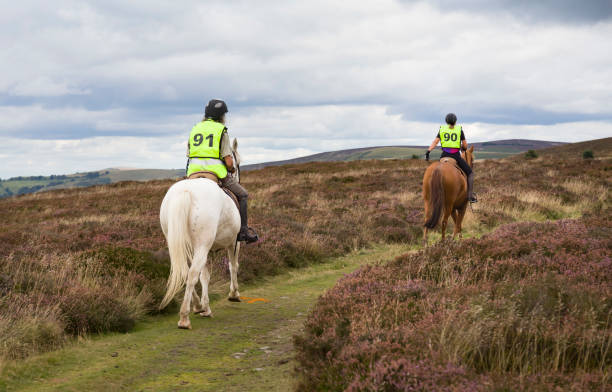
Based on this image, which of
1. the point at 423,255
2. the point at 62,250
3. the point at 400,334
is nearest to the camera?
the point at 400,334

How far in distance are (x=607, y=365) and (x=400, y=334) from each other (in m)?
1.62

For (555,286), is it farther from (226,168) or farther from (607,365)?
(226,168)

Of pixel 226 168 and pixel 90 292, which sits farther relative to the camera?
pixel 226 168

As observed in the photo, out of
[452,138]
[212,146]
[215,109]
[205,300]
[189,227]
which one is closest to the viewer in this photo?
[189,227]

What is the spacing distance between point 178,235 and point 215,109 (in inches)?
93.5

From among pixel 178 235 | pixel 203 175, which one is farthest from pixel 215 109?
pixel 178 235

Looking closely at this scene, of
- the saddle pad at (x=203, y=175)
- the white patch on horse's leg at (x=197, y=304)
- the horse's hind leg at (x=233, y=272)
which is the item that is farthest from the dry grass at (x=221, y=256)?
the saddle pad at (x=203, y=175)

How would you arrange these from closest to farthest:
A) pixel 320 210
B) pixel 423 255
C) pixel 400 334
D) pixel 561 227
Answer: pixel 400 334, pixel 423 255, pixel 561 227, pixel 320 210

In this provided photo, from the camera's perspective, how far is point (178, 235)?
691cm

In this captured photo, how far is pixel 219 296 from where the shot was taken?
368 inches

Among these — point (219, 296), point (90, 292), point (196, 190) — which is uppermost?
point (196, 190)

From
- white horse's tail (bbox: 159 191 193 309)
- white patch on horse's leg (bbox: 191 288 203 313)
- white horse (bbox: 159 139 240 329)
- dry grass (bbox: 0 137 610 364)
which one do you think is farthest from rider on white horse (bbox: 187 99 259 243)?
dry grass (bbox: 0 137 610 364)

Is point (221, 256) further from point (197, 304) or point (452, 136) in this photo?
point (452, 136)

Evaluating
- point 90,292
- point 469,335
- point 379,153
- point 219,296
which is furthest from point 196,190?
point 379,153
